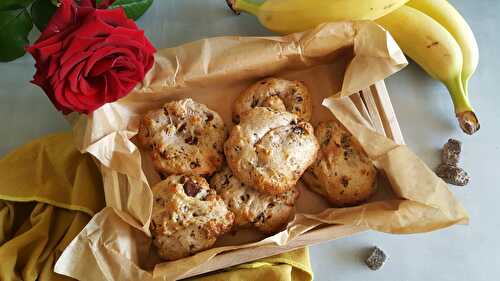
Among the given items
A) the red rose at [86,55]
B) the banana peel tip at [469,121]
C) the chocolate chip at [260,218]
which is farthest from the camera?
the banana peel tip at [469,121]

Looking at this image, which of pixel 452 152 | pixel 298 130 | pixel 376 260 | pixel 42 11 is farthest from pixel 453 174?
pixel 42 11

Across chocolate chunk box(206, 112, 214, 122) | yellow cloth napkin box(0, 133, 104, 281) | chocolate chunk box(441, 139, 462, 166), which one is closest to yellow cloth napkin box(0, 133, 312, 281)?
yellow cloth napkin box(0, 133, 104, 281)

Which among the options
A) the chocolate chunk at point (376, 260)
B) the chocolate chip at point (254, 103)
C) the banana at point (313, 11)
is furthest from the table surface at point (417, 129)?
the chocolate chip at point (254, 103)

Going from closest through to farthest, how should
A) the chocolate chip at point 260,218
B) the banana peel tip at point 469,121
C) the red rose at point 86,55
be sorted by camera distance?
the red rose at point 86,55
the chocolate chip at point 260,218
the banana peel tip at point 469,121

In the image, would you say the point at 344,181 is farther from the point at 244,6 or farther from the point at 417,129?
the point at 244,6

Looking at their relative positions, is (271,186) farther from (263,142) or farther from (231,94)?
(231,94)

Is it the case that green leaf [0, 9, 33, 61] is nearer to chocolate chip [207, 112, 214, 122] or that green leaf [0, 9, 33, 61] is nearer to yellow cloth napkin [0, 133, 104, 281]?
yellow cloth napkin [0, 133, 104, 281]

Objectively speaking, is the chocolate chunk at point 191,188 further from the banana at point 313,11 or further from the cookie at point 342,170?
the banana at point 313,11

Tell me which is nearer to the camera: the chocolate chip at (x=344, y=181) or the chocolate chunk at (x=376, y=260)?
the chocolate chip at (x=344, y=181)
